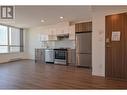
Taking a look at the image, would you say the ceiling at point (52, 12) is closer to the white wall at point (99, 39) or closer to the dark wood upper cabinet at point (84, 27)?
the dark wood upper cabinet at point (84, 27)

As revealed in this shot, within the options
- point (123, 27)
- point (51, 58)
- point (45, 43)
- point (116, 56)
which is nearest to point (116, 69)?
point (116, 56)

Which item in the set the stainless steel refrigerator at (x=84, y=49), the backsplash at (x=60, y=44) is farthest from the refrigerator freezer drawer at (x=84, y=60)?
the backsplash at (x=60, y=44)

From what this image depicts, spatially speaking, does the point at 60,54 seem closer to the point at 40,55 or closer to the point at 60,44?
the point at 60,44

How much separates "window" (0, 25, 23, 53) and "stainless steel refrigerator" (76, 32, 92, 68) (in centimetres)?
449

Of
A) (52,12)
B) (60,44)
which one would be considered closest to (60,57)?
(60,44)

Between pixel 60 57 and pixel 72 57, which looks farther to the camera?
pixel 60 57

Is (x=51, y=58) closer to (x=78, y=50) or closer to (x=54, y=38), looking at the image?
(x=54, y=38)

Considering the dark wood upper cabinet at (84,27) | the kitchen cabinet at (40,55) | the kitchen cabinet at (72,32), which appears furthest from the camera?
the kitchen cabinet at (40,55)

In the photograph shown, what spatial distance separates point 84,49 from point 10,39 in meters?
5.19

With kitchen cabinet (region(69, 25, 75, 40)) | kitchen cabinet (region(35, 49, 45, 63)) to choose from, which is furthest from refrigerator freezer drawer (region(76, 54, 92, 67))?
kitchen cabinet (region(35, 49, 45, 63))

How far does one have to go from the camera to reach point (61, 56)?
8.60 m

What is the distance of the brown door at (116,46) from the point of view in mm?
4793

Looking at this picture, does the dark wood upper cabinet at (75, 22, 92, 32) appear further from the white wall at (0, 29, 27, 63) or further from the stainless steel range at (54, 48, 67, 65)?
the white wall at (0, 29, 27, 63)

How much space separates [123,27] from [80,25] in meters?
3.01
